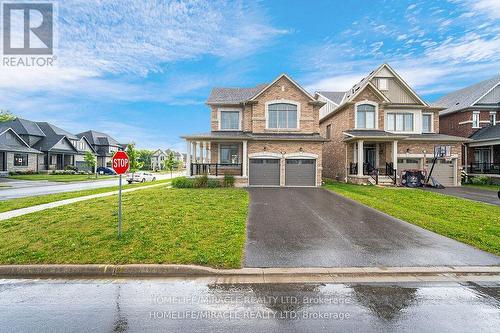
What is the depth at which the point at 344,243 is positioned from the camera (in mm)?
6961

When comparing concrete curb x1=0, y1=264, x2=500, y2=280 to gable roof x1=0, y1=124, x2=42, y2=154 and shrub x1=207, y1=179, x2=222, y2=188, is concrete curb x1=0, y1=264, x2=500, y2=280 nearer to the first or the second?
shrub x1=207, y1=179, x2=222, y2=188

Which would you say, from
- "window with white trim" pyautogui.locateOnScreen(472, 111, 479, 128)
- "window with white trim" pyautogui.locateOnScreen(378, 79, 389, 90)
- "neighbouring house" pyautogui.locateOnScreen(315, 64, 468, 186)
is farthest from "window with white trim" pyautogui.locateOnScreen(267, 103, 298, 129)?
"window with white trim" pyautogui.locateOnScreen(472, 111, 479, 128)

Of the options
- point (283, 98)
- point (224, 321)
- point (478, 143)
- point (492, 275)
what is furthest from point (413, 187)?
point (224, 321)

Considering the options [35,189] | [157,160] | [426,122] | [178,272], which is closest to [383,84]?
[426,122]

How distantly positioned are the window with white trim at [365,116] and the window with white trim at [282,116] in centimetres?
615

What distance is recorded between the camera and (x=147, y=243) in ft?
21.2

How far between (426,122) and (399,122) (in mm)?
3351

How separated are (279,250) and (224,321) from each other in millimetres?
2936

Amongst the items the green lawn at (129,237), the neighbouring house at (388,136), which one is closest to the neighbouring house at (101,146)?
the green lawn at (129,237)

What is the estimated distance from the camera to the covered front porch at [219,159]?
2039cm

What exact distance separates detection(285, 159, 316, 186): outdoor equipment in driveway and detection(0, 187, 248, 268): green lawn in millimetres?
10091

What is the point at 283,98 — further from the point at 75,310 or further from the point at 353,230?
the point at 75,310

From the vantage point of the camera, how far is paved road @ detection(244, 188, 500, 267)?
5793 mm

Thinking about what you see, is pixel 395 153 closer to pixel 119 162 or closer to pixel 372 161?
pixel 372 161
